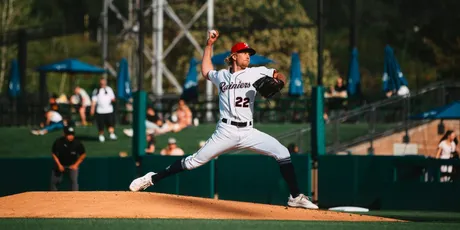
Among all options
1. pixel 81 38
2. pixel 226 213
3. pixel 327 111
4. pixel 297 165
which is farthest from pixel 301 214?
pixel 81 38

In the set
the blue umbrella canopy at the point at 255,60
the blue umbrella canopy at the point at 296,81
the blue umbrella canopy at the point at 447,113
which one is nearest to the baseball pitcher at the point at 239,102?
the blue umbrella canopy at the point at 447,113

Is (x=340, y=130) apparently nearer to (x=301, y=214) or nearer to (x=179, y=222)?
(x=301, y=214)

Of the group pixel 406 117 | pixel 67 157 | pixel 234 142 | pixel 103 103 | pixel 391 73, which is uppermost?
pixel 391 73

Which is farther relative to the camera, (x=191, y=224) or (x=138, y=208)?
(x=138, y=208)

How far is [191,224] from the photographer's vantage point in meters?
12.6

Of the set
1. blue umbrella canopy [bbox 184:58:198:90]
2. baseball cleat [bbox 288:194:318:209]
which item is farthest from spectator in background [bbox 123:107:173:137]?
baseball cleat [bbox 288:194:318:209]

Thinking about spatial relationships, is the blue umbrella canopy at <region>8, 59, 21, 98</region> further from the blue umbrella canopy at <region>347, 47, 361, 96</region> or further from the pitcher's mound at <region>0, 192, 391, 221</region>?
the pitcher's mound at <region>0, 192, 391, 221</region>

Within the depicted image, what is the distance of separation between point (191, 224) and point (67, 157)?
9.59 m

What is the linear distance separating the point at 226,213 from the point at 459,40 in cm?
3566

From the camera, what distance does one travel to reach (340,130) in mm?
28438

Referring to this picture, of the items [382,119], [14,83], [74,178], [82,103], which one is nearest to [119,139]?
[82,103]

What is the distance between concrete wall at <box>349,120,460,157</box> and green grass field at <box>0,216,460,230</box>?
1421 centimetres

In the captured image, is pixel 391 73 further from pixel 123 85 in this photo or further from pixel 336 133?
pixel 123 85

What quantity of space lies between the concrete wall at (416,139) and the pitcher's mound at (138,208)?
12165 millimetres
